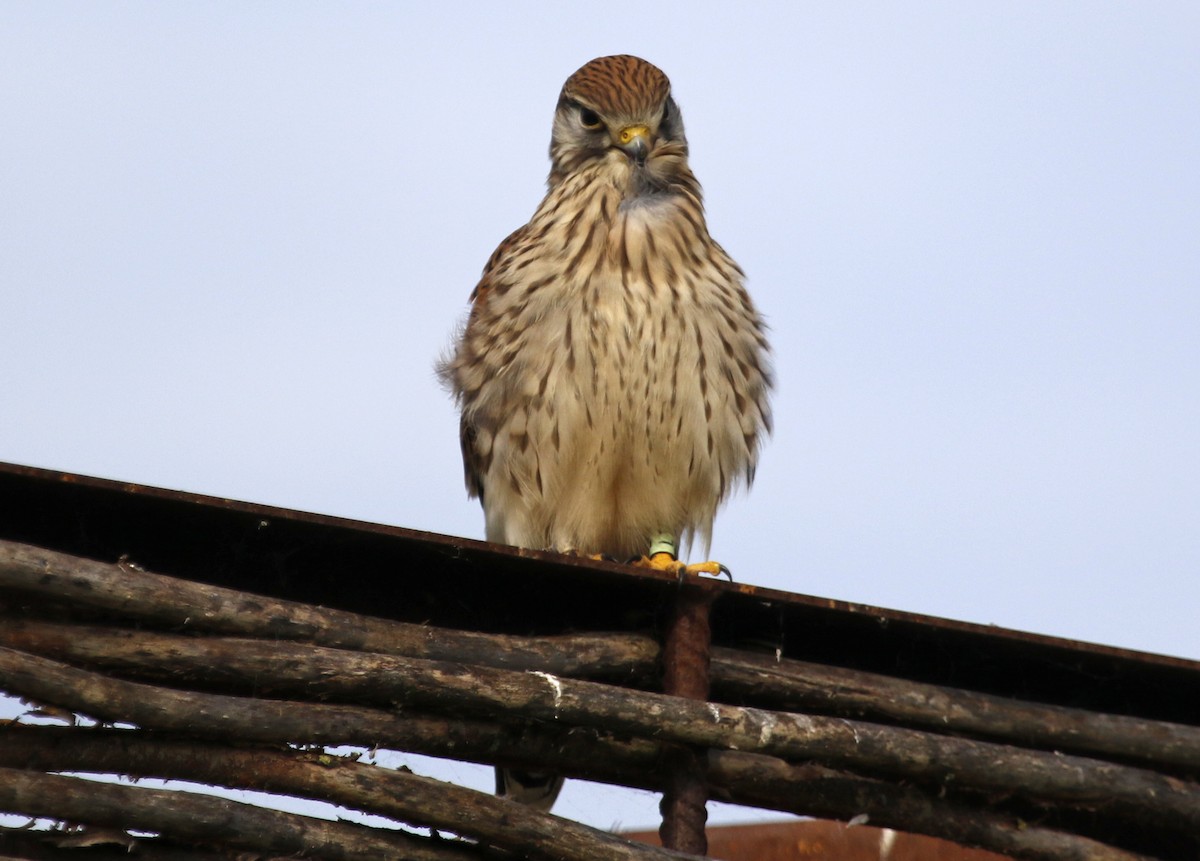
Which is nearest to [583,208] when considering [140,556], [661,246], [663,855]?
[661,246]

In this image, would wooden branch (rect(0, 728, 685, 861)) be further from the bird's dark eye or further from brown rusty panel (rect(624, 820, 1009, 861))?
the bird's dark eye

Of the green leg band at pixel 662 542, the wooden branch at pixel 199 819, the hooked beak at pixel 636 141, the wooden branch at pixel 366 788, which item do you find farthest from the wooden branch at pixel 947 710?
the hooked beak at pixel 636 141

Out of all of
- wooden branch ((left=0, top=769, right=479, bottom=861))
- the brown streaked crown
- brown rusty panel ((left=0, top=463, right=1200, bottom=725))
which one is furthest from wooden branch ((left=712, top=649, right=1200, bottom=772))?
the brown streaked crown

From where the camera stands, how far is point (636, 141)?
18.1 ft

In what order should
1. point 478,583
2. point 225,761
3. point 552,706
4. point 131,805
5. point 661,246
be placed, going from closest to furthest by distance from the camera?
point 131,805
point 225,761
point 552,706
point 478,583
point 661,246

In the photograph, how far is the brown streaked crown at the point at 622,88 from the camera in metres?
Answer: 5.57

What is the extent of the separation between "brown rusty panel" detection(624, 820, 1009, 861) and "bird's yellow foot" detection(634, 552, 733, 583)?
68 cm

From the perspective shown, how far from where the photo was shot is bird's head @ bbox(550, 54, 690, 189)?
5570 mm

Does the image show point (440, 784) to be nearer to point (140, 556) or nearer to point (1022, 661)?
point (140, 556)

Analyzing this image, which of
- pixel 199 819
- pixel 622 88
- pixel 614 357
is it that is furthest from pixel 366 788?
pixel 622 88

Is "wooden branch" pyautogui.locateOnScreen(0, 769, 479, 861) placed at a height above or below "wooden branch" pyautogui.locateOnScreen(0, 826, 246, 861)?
above

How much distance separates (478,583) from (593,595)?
0.90 feet

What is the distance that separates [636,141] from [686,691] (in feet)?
7.52

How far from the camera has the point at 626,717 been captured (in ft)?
11.9
